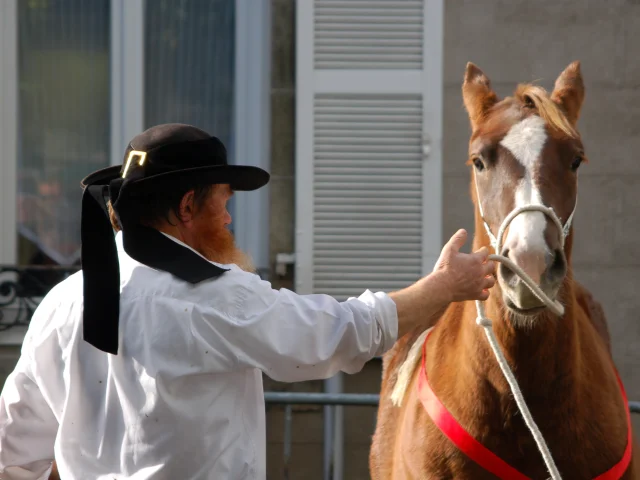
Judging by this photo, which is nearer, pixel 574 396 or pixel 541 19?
pixel 574 396

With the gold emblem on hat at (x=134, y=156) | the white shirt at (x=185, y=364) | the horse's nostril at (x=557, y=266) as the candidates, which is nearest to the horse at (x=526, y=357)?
the horse's nostril at (x=557, y=266)

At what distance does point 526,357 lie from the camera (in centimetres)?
260

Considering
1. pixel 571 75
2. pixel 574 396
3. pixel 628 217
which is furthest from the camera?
pixel 628 217

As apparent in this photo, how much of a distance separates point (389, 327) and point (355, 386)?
12.0 feet

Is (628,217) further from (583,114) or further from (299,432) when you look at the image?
(299,432)

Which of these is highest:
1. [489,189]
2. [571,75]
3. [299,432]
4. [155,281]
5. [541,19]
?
[541,19]

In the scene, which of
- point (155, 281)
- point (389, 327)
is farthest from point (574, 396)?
point (155, 281)

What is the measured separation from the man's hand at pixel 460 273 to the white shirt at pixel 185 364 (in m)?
0.17

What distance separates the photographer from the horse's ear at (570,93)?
2992 mm

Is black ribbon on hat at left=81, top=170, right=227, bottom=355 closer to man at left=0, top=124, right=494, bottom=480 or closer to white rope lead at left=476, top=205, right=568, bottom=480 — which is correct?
man at left=0, top=124, right=494, bottom=480

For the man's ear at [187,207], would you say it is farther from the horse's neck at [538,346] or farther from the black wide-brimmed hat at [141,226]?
the horse's neck at [538,346]

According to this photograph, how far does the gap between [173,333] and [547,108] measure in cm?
135

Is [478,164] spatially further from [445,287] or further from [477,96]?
[445,287]

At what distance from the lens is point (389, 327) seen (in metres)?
2.03
